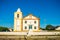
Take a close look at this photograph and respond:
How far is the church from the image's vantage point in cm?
1915

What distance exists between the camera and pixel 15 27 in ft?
61.5

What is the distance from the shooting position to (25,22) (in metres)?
20.8

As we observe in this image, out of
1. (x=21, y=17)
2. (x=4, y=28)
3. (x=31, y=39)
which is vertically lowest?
(x=31, y=39)

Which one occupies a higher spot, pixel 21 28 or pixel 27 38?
pixel 21 28

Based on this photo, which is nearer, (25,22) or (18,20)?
(18,20)

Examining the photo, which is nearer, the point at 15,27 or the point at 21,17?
the point at 15,27

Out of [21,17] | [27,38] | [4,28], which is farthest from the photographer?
[21,17]

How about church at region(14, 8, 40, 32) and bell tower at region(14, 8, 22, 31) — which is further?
church at region(14, 8, 40, 32)

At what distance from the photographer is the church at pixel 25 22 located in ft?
62.8

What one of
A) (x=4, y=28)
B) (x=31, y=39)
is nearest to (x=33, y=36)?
(x=31, y=39)

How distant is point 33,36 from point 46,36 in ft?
1.96

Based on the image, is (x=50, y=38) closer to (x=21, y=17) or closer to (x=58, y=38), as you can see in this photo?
(x=58, y=38)

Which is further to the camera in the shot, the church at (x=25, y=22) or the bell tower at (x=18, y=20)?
the church at (x=25, y=22)

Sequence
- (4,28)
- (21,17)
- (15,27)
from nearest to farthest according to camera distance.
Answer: (4,28), (15,27), (21,17)
